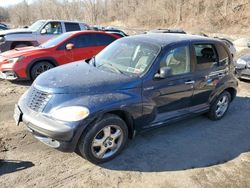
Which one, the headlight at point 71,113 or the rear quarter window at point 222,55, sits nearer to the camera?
the headlight at point 71,113

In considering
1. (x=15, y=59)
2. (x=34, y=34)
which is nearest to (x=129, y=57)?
(x=15, y=59)

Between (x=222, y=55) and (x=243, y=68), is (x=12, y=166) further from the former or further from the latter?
(x=243, y=68)

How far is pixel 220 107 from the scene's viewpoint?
5656 mm

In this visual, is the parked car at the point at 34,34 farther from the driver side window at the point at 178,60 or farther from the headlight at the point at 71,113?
the headlight at the point at 71,113

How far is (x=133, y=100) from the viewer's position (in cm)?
388

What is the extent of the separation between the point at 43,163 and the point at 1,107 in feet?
8.45

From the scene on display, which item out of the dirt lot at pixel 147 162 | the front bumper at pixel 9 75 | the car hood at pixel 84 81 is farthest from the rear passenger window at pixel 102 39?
the car hood at pixel 84 81

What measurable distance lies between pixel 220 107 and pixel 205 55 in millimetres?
1292

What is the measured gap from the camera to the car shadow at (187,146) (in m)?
3.97

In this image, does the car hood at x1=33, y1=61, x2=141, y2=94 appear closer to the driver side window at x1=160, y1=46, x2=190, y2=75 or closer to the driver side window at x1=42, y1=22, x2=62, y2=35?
the driver side window at x1=160, y1=46, x2=190, y2=75

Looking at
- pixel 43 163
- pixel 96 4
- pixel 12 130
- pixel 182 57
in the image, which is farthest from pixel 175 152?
pixel 96 4

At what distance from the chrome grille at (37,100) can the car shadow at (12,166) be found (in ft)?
2.66

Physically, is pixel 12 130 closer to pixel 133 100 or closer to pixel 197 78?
pixel 133 100

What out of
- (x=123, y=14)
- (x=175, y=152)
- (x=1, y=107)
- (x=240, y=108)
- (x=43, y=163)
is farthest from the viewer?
(x=123, y=14)
